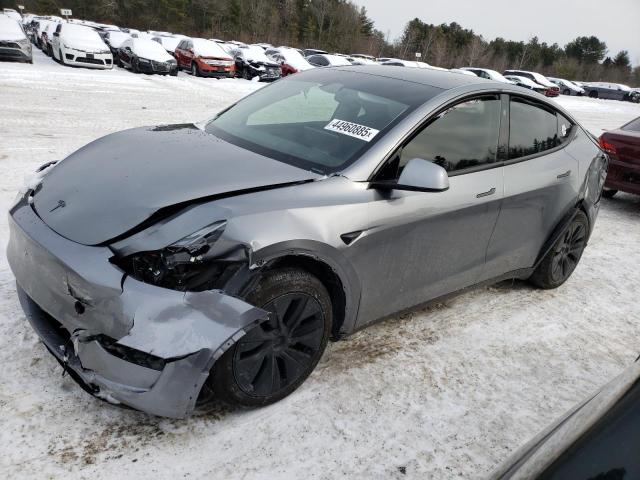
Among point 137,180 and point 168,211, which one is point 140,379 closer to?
point 168,211

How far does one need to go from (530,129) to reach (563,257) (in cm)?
121

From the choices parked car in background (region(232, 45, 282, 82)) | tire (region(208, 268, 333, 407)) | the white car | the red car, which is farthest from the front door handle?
parked car in background (region(232, 45, 282, 82))

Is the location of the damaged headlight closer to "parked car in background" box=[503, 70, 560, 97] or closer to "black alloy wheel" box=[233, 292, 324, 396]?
"black alloy wheel" box=[233, 292, 324, 396]

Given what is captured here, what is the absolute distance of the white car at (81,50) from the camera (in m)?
17.0

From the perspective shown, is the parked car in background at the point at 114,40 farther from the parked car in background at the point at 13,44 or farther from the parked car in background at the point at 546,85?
the parked car in background at the point at 546,85

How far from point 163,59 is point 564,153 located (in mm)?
16970

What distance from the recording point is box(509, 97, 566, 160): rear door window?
11.5 feet

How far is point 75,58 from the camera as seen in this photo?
Answer: 17.1m

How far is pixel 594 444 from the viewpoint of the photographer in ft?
4.34

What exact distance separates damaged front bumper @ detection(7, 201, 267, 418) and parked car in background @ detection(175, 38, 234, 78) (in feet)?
62.0

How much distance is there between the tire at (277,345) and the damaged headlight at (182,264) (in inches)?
8.2

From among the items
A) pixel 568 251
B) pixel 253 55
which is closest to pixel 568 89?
pixel 253 55

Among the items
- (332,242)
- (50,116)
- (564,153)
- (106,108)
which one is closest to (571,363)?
(564,153)

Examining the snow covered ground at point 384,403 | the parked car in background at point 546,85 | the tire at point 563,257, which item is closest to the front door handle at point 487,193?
the snow covered ground at point 384,403
